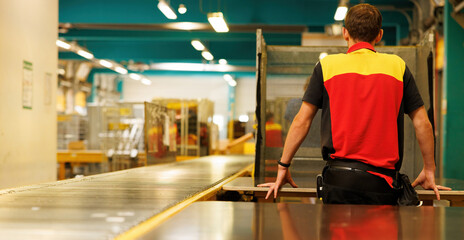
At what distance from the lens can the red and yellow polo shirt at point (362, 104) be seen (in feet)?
7.84

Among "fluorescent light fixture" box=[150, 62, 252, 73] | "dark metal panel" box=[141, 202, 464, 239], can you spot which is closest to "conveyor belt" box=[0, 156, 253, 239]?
"dark metal panel" box=[141, 202, 464, 239]

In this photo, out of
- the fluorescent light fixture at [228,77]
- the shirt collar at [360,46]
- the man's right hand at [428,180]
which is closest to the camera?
the shirt collar at [360,46]

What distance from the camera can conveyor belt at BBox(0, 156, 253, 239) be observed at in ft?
5.81

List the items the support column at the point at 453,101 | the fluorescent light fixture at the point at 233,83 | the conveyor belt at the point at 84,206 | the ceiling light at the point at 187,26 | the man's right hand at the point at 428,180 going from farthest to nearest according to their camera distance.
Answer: the fluorescent light fixture at the point at 233,83, the ceiling light at the point at 187,26, the support column at the point at 453,101, the man's right hand at the point at 428,180, the conveyor belt at the point at 84,206

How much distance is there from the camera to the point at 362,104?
2.40 meters

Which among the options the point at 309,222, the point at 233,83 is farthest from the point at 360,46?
the point at 233,83

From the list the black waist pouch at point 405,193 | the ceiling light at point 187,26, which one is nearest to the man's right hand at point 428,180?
the black waist pouch at point 405,193

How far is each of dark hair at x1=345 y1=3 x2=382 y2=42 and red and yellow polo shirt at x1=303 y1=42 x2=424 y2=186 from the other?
0.19 ft

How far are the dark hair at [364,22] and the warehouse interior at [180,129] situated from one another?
86 centimetres

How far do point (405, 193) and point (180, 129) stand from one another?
8949 mm

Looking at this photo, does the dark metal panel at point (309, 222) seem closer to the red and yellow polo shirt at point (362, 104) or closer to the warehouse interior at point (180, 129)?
the warehouse interior at point (180, 129)

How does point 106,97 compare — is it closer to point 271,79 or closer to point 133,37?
point 133,37

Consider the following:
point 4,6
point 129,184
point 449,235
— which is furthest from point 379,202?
point 4,6

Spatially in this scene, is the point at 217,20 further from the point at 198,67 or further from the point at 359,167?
the point at 198,67
